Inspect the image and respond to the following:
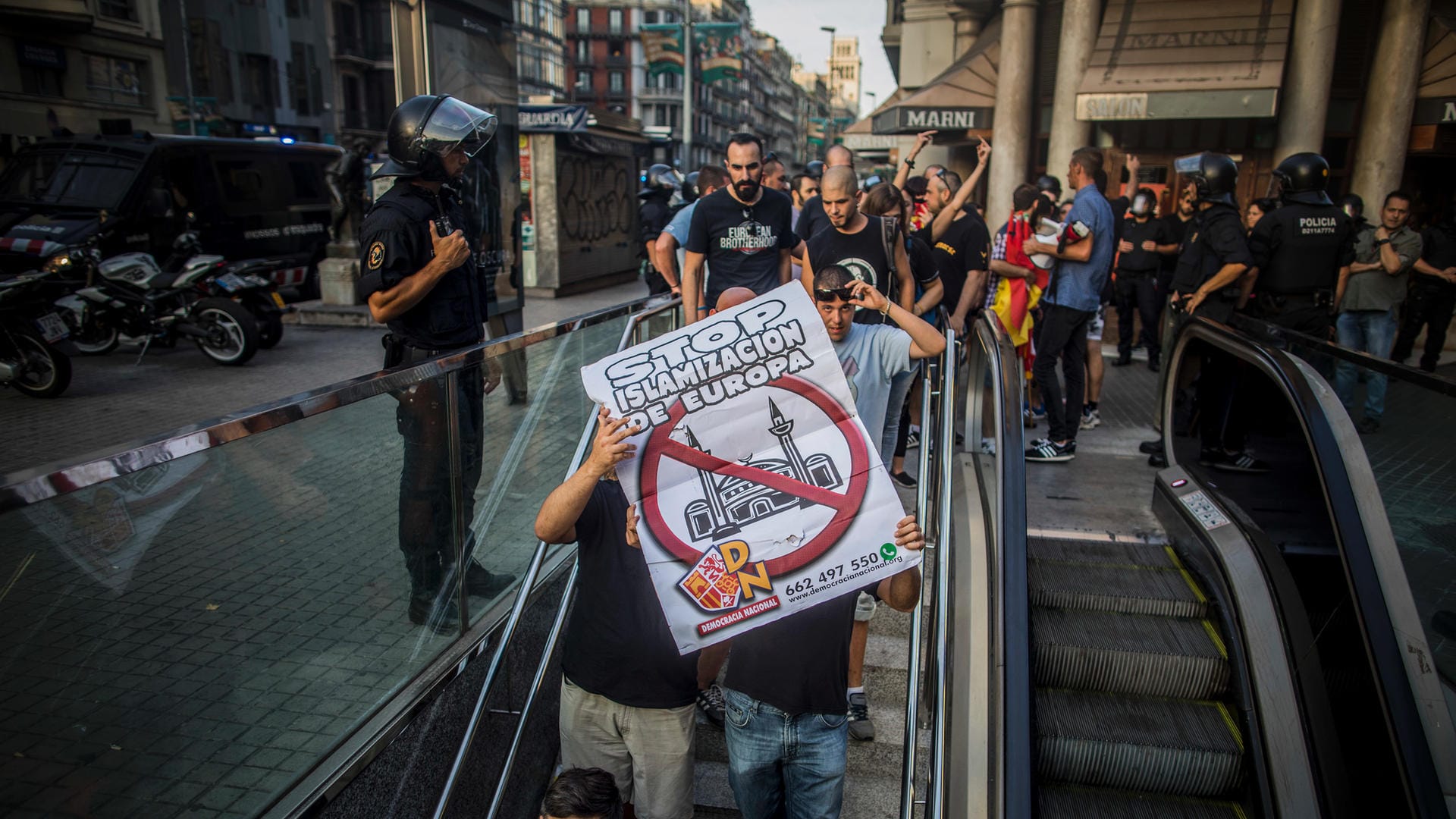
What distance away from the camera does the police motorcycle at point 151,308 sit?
9.83 m

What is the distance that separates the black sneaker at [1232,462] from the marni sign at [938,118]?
1027cm

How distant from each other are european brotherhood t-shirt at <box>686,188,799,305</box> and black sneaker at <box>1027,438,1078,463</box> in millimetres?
2820

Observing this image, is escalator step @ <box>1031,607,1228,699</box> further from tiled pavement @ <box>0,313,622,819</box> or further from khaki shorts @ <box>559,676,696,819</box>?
tiled pavement @ <box>0,313,622,819</box>

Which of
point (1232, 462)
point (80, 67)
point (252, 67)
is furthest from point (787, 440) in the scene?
point (252, 67)

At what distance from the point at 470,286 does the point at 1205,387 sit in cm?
511

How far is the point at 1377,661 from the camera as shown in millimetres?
3633

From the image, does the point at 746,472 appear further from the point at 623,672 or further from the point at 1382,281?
the point at 1382,281

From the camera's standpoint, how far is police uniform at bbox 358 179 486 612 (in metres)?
3.57

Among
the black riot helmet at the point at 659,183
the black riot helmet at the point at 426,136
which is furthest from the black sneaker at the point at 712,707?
the black riot helmet at the point at 659,183

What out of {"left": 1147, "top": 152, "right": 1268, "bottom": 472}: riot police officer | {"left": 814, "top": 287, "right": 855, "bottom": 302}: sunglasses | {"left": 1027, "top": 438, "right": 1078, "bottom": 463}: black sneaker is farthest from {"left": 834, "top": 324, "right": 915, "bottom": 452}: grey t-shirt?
{"left": 1027, "top": 438, "right": 1078, "bottom": 463}: black sneaker

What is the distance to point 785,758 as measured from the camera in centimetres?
319

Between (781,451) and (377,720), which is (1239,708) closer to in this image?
(781,451)

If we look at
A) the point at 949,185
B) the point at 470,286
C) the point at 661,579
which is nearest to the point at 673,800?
the point at 661,579

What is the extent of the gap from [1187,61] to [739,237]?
1041cm
